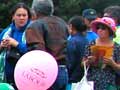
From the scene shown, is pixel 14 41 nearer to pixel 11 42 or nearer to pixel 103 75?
pixel 11 42

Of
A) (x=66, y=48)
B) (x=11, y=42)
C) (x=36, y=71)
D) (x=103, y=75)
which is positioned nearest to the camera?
(x=36, y=71)

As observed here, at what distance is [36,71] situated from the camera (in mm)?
5547

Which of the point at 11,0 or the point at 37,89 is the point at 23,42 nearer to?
the point at 37,89

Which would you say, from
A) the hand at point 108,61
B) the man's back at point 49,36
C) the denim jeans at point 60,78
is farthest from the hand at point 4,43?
the hand at point 108,61

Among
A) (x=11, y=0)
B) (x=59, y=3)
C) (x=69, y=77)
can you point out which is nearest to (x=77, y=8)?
(x=59, y=3)

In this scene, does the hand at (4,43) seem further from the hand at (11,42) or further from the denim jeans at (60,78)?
the denim jeans at (60,78)

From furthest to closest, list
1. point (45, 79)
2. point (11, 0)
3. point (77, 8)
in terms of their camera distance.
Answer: point (77, 8) → point (11, 0) → point (45, 79)

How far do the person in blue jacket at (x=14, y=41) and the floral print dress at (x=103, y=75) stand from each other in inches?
36.6

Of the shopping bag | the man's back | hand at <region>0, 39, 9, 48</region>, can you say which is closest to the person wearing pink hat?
the shopping bag

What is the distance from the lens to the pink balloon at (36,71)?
555 centimetres

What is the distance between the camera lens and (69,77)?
6.70 metres

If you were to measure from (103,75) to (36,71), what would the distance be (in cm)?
95

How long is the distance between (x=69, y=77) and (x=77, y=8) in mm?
22543

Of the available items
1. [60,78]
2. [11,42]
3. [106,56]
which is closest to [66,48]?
[60,78]
